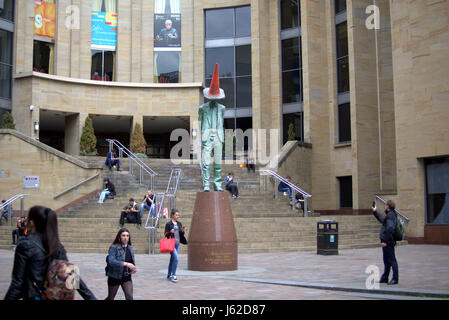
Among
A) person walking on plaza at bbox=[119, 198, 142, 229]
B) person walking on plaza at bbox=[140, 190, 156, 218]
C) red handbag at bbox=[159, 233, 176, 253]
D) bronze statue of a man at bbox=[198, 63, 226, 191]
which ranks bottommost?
red handbag at bbox=[159, 233, 176, 253]

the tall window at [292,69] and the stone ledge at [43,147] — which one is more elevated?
the tall window at [292,69]

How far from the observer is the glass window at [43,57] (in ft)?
110

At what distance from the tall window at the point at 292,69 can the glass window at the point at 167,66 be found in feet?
22.9

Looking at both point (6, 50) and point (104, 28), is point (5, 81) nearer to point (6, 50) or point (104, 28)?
point (6, 50)

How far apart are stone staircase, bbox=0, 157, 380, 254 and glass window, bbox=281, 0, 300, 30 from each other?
12.8 metres

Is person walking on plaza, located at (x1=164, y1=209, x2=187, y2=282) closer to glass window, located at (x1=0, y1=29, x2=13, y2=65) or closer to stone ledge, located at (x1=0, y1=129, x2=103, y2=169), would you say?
stone ledge, located at (x1=0, y1=129, x2=103, y2=169)

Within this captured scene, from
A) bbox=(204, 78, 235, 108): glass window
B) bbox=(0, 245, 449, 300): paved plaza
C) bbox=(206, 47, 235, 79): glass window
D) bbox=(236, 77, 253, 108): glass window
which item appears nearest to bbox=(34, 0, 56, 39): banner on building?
bbox=(206, 47, 235, 79): glass window

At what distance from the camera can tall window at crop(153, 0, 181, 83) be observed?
118ft

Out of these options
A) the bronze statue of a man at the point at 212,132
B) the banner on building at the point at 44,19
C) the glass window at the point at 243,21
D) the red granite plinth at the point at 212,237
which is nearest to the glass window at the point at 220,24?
the glass window at the point at 243,21

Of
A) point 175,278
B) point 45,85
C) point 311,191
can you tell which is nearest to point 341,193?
point 311,191

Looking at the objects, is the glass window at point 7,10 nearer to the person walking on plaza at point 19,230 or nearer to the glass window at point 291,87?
the glass window at point 291,87

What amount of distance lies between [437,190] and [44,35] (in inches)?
970
